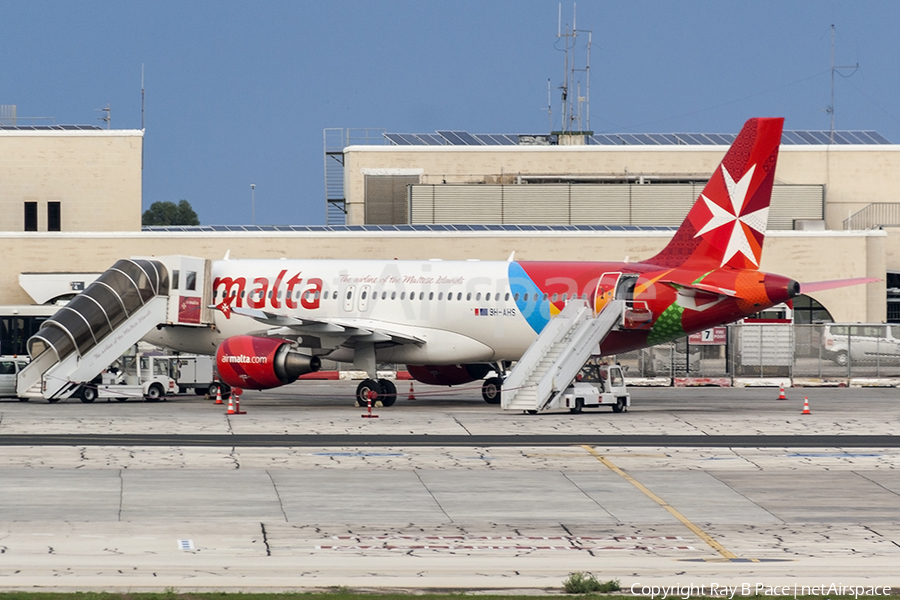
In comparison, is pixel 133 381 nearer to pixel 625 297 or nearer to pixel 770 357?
pixel 625 297

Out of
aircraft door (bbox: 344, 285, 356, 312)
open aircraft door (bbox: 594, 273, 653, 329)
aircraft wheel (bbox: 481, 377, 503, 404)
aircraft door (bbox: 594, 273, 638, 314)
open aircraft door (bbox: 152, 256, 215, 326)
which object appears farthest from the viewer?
aircraft wheel (bbox: 481, 377, 503, 404)

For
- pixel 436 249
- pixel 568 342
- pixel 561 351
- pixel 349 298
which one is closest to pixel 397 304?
pixel 349 298

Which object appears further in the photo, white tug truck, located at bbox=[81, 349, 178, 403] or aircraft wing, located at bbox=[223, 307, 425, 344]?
white tug truck, located at bbox=[81, 349, 178, 403]

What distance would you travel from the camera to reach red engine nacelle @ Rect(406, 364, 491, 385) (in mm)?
45438

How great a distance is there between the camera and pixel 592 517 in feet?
67.0

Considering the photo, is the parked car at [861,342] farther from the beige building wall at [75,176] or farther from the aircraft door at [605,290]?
the beige building wall at [75,176]

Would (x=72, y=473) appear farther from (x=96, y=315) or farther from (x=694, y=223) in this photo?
(x=694, y=223)

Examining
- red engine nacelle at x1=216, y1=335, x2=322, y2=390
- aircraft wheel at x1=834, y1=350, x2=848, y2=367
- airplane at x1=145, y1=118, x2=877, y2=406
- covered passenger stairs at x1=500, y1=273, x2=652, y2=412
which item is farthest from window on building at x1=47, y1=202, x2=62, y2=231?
aircraft wheel at x1=834, y1=350, x2=848, y2=367

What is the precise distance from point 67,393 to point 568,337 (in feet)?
56.7

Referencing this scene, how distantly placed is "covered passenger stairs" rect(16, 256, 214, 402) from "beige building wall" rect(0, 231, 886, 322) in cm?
1701

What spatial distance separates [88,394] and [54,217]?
26.7 m

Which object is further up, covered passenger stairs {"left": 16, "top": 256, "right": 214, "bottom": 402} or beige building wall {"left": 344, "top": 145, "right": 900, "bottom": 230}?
beige building wall {"left": 344, "top": 145, "right": 900, "bottom": 230}

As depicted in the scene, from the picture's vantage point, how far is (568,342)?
38844mm

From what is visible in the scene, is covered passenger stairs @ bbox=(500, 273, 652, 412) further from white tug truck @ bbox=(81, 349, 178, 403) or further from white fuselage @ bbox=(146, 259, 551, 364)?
white tug truck @ bbox=(81, 349, 178, 403)
